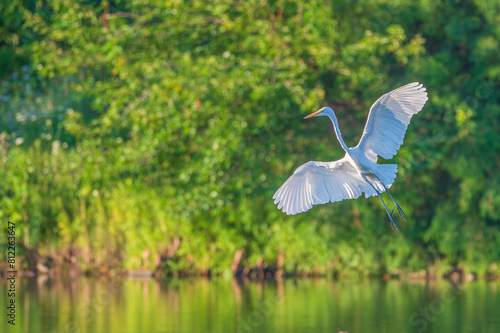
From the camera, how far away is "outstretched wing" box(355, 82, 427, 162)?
23.4 feet

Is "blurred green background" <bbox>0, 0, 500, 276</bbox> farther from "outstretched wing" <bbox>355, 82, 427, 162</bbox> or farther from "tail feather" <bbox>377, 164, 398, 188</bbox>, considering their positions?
"tail feather" <bbox>377, 164, 398, 188</bbox>

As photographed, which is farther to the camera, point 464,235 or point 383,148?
point 464,235

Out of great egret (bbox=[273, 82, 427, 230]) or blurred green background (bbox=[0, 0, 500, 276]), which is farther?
blurred green background (bbox=[0, 0, 500, 276])

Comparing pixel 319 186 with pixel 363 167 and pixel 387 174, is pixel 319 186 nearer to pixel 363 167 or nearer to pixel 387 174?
pixel 363 167

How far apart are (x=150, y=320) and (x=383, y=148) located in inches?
185

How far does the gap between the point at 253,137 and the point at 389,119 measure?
6.12m

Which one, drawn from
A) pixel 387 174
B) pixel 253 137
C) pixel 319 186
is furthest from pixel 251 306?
pixel 387 174

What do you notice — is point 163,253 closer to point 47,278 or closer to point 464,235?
point 47,278

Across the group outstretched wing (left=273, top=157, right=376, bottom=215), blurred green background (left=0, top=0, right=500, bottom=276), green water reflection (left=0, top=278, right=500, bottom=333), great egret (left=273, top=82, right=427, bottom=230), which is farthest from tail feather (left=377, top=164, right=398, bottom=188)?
blurred green background (left=0, top=0, right=500, bottom=276)

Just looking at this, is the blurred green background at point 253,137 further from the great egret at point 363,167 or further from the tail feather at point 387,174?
the tail feather at point 387,174

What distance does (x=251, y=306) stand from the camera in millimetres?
11820

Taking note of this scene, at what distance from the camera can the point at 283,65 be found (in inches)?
510

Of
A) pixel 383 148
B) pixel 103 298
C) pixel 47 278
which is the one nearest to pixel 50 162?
pixel 47 278

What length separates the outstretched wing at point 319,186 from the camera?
23.5ft
